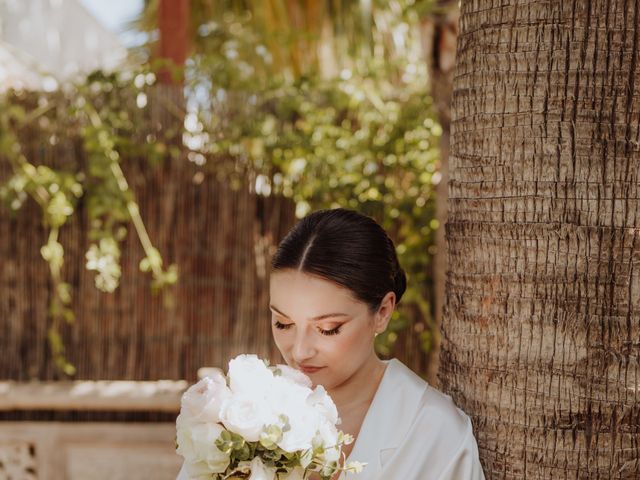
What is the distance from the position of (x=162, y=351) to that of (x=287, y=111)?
1.52m

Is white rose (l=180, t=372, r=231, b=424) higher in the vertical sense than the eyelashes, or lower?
lower

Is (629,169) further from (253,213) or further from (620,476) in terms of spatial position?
(253,213)

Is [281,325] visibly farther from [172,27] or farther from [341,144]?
[172,27]

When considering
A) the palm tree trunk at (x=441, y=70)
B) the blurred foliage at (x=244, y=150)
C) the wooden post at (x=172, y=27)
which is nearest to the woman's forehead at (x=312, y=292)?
the palm tree trunk at (x=441, y=70)

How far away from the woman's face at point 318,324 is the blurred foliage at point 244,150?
1880 mm

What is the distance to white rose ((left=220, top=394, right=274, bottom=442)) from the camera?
1.77 metres

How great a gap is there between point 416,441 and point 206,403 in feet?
2.01

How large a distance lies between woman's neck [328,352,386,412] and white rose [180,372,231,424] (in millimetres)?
527

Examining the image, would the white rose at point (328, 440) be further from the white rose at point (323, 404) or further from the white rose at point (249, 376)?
the white rose at point (249, 376)

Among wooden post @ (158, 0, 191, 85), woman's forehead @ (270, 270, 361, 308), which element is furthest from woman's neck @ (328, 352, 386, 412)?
wooden post @ (158, 0, 191, 85)

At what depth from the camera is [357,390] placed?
7.62ft

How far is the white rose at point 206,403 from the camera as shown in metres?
1.82

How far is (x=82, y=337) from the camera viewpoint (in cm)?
447

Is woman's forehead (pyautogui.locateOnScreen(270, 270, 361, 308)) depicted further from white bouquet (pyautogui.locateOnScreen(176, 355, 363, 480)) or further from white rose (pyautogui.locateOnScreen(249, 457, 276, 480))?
white rose (pyautogui.locateOnScreen(249, 457, 276, 480))
